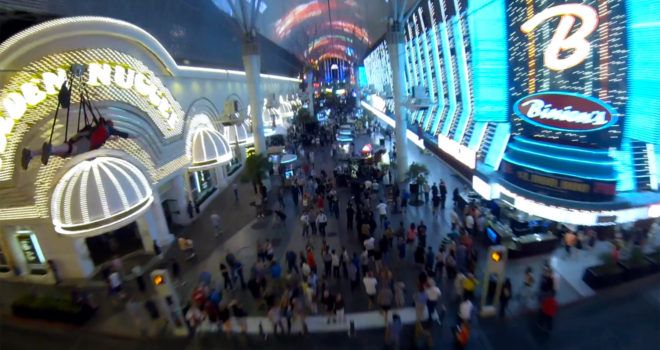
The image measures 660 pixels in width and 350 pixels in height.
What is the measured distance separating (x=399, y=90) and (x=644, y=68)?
11809mm

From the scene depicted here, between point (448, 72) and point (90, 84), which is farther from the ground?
point (90, 84)

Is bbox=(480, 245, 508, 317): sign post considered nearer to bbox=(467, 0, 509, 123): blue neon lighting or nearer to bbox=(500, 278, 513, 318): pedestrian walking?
bbox=(500, 278, 513, 318): pedestrian walking

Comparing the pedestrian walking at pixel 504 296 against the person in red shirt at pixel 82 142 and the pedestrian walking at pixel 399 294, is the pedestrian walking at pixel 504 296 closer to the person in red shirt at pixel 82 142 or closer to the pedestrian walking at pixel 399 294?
the pedestrian walking at pixel 399 294

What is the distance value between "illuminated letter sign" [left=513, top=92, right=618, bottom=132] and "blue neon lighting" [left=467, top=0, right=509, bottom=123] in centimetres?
112

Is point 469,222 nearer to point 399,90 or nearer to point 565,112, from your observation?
point 565,112

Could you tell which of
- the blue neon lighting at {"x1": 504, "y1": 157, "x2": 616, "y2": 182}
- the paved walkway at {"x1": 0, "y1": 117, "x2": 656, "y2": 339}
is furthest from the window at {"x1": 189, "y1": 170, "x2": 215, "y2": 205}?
the blue neon lighting at {"x1": 504, "y1": 157, "x2": 616, "y2": 182}

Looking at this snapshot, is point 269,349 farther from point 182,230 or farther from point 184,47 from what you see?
point 184,47

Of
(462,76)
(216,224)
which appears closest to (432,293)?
(216,224)

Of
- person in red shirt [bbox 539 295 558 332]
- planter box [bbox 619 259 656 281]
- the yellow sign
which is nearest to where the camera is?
person in red shirt [bbox 539 295 558 332]

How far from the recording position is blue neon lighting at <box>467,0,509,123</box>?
12.8 metres

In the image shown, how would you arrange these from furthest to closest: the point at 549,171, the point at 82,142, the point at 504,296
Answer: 1. the point at 549,171
2. the point at 504,296
3. the point at 82,142

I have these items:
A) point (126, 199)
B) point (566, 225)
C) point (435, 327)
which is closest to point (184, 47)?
point (126, 199)

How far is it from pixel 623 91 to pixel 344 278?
30.2 ft

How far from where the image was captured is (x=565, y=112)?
1073 cm
